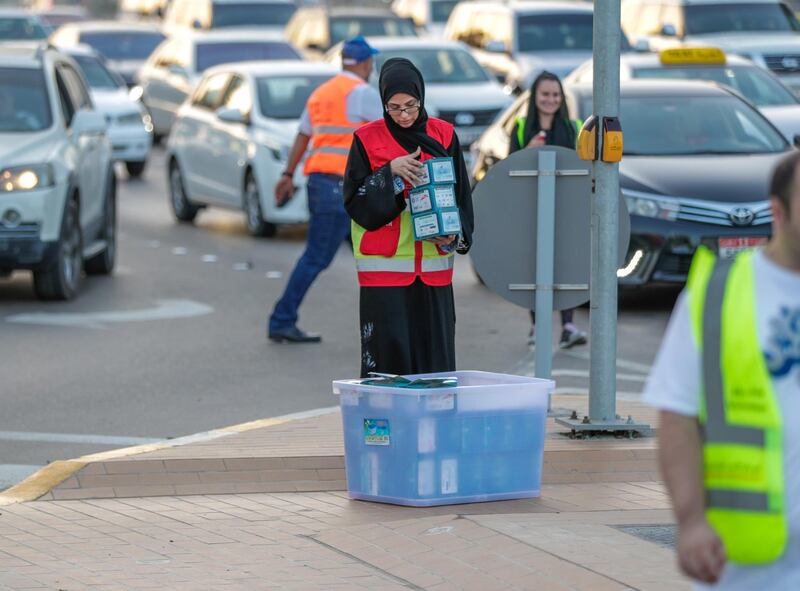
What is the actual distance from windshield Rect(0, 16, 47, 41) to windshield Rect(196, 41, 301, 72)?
4.36 m

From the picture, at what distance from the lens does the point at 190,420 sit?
9625mm

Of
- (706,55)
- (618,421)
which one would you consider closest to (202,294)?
(706,55)

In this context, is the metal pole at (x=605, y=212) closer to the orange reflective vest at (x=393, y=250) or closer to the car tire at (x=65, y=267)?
the orange reflective vest at (x=393, y=250)

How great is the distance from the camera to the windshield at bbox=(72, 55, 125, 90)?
2506 centimetres

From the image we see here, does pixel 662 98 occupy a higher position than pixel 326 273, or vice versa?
pixel 662 98

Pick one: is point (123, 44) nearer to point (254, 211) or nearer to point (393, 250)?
point (254, 211)

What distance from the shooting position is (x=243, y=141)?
18.0 m

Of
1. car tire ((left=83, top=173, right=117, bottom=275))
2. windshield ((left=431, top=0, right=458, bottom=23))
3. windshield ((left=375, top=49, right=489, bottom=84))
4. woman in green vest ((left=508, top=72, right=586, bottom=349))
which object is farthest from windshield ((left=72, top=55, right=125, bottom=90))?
woman in green vest ((left=508, top=72, right=586, bottom=349))

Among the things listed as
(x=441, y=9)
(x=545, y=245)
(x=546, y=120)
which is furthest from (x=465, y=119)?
(x=441, y=9)

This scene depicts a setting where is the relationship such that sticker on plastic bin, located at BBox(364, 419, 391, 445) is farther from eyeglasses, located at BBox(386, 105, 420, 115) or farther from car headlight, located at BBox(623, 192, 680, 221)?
car headlight, located at BBox(623, 192, 680, 221)

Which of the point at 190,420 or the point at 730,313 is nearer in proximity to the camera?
the point at 730,313

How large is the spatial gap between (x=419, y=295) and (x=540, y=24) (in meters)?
19.9

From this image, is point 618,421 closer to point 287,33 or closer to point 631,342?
point 631,342

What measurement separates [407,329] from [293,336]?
450 cm
